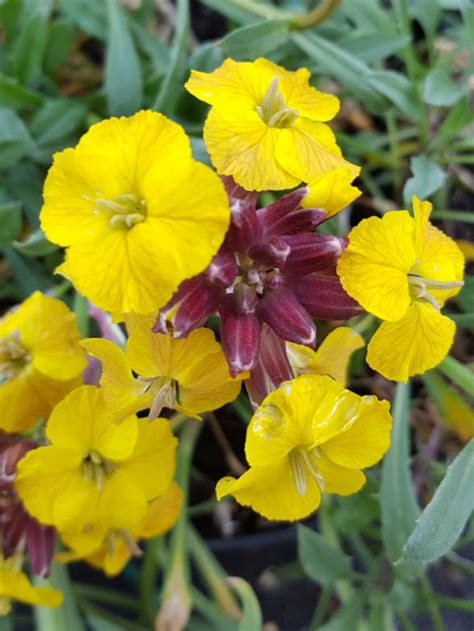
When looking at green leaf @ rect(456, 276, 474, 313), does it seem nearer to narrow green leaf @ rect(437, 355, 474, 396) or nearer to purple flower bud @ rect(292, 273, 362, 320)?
narrow green leaf @ rect(437, 355, 474, 396)

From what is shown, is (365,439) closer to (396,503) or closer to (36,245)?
(396,503)

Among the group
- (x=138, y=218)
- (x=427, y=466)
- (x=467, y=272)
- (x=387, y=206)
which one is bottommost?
(x=427, y=466)

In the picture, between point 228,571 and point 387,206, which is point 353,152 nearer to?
point 387,206

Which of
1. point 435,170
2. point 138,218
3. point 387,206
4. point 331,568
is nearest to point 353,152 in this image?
point 387,206

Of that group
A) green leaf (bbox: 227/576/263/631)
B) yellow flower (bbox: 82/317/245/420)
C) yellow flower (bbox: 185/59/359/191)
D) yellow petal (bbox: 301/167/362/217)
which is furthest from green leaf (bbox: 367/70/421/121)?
green leaf (bbox: 227/576/263/631)

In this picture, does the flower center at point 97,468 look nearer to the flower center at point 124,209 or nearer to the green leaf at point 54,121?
the flower center at point 124,209
